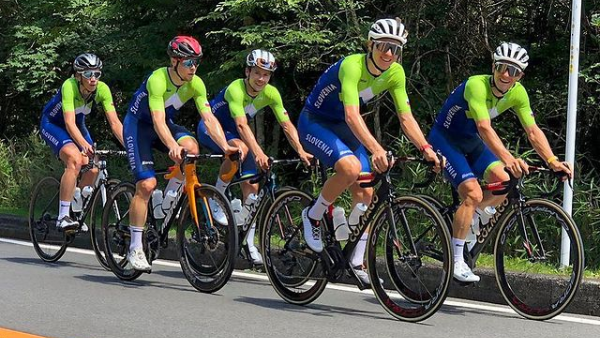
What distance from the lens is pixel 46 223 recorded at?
1060 cm

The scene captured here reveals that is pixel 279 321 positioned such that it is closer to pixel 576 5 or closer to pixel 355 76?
pixel 355 76

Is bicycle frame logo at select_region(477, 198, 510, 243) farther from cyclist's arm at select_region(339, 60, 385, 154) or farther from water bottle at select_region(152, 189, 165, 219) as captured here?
water bottle at select_region(152, 189, 165, 219)

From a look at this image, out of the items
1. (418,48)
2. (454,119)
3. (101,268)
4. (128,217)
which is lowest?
(101,268)

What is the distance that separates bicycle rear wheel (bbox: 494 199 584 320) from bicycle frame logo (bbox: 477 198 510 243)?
123mm

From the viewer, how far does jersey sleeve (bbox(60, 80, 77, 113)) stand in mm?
9977

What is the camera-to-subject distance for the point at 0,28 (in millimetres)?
20797

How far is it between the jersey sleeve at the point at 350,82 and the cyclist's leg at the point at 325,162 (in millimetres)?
371

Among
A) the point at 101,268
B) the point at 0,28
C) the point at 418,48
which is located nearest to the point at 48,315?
the point at 101,268

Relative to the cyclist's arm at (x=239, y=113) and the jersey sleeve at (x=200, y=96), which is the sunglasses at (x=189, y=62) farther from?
the cyclist's arm at (x=239, y=113)

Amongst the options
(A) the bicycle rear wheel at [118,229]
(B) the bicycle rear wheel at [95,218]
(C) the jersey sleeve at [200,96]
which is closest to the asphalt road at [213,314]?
(A) the bicycle rear wheel at [118,229]

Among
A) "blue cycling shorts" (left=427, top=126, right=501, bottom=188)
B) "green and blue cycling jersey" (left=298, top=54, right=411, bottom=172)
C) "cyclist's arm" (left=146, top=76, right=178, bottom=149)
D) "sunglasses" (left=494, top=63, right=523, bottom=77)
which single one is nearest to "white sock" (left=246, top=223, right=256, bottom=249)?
"cyclist's arm" (left=146, top=76, right=178, bottom=149)

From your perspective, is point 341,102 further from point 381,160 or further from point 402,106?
point 381,160

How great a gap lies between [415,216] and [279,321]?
1.23 meters

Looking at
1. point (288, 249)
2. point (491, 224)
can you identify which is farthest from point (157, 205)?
point (491, 224)
